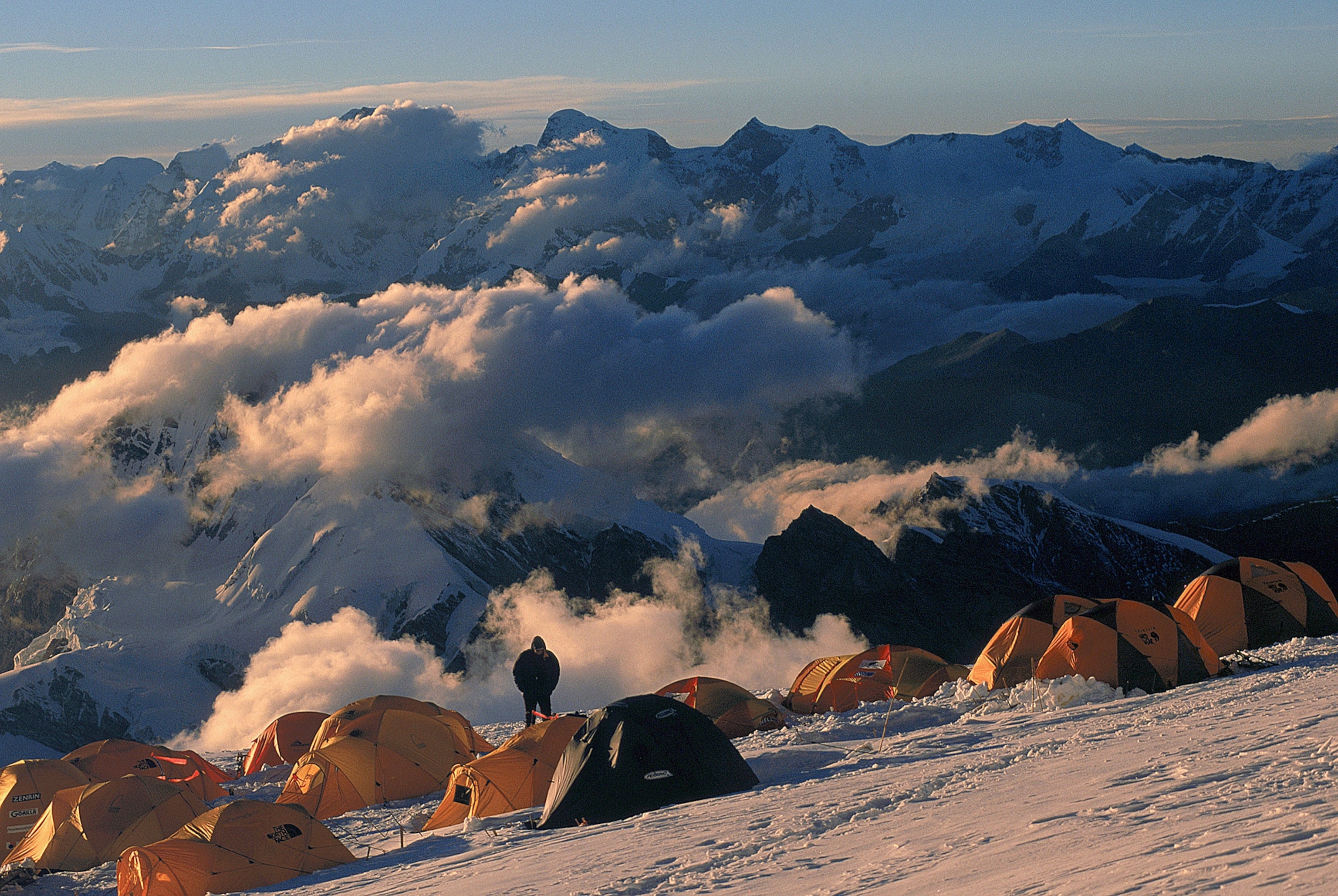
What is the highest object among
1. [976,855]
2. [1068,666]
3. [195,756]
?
[976,855]

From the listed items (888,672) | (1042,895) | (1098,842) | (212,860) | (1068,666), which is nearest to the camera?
(1042,895)

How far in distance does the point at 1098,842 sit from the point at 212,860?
1662cm

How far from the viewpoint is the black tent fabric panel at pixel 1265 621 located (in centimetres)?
4019

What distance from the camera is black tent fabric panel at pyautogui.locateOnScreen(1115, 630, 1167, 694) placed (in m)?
30.8

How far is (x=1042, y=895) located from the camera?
41.0ft

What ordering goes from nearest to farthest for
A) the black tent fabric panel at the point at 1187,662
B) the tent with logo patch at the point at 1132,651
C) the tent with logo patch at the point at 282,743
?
the tent with logo patch at the point at 1132,651 < the black tent fabric panel at the point at 1187,662 < the tent with logo patch at the point at 282,743

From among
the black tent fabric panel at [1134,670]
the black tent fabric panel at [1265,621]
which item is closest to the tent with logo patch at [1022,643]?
the black tent fabric panel at [1134,670]

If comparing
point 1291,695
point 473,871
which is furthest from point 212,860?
point 1291,695

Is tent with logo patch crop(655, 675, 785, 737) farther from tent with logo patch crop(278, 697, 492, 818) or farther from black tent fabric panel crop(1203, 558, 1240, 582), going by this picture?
black tent fabric panel crop(1203, 558, 1240, 582)

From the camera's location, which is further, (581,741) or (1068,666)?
(1068,666)

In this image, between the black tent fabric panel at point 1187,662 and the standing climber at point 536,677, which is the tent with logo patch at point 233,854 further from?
the black tent fabric panel at point 1187,662

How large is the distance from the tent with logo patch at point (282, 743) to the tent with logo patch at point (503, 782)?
17028 mm

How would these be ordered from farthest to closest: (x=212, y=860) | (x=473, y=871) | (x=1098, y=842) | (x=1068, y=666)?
(x=1068, y=666), (x=212, y=860), (x=473, y=871), (x=1098, y=842)

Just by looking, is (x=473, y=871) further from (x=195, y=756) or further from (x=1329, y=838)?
(x=195, y=756)
